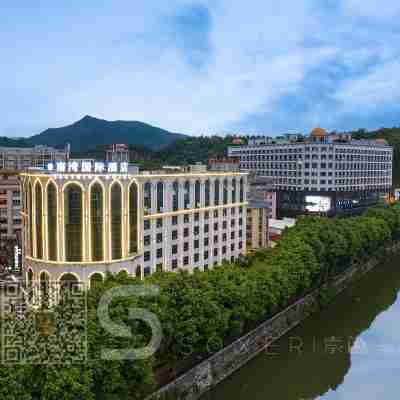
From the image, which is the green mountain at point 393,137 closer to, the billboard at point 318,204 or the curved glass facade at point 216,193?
the billboard at point 318,204

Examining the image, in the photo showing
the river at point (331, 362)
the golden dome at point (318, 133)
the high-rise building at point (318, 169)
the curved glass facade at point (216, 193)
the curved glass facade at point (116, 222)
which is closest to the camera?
the river at point (331, 362)

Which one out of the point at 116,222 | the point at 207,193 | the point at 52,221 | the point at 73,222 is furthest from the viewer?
the point at 207,193

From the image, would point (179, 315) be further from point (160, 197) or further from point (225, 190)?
point (225, 190)

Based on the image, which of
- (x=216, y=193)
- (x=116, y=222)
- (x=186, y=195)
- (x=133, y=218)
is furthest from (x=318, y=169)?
(x=116, y=222)

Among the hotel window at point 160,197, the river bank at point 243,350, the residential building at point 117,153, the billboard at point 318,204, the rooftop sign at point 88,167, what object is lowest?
the river bank at point 243,350

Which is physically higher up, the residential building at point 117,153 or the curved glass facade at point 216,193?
the residential building at point 117,153

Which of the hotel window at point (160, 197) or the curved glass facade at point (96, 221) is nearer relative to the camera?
the curved glass facade at point (96, 221)

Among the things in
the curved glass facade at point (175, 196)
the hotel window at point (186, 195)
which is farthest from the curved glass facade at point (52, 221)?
the hotel window at point (186, 195)
